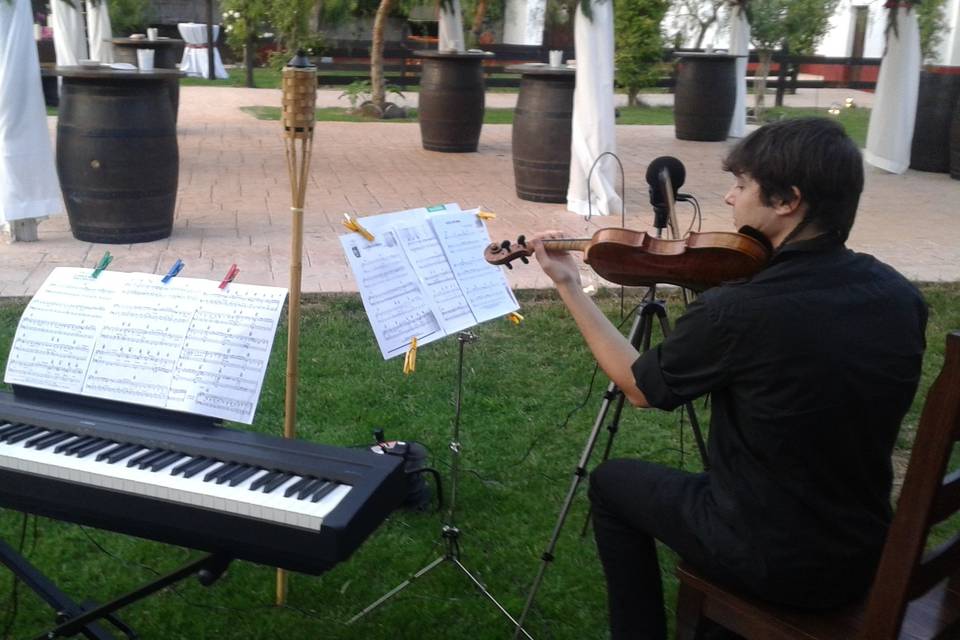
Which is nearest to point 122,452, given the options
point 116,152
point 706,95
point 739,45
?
point 116,152

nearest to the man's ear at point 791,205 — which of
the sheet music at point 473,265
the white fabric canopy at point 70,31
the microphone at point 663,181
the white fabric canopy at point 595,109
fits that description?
the microphone at point 663,181

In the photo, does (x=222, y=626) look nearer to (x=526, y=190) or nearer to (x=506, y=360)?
(x=506, y=360)

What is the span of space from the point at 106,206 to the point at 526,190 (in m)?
3.66

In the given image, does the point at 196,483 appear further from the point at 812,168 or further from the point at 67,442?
the point at 812,168

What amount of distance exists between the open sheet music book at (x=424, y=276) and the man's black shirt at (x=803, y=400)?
2.37 feet

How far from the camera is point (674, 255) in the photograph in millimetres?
2295

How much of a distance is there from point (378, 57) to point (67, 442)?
12.9m

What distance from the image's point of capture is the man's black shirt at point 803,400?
1904mm

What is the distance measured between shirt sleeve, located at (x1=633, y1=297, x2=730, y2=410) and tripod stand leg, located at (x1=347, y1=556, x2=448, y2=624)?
47.2 inches

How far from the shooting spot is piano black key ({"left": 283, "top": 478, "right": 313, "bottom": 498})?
1989 mm

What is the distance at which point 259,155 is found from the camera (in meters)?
10.7

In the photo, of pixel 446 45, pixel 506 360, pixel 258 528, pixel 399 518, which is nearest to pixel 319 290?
pixel 506 360

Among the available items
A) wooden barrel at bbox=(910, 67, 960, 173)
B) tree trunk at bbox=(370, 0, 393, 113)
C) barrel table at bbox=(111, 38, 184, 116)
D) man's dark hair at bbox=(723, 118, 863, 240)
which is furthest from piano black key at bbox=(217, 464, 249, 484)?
tree trunk at bbox=(370, 0, 393, 113)

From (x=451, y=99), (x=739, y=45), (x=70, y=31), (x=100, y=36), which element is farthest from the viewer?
(x=739, y=45)
